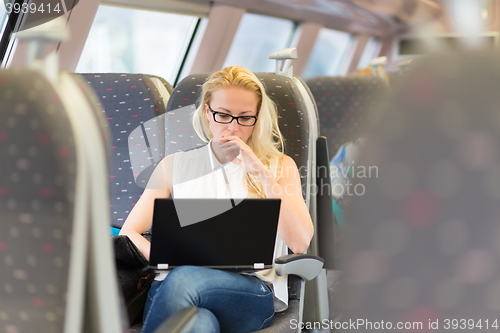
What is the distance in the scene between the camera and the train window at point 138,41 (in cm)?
418

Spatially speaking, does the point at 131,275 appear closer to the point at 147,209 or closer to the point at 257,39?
the point at 147,209

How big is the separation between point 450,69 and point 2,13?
3.27m

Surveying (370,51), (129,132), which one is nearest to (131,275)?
(129,132)

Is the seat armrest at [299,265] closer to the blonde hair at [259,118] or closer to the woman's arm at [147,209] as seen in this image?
the blonde hair at [259,118]

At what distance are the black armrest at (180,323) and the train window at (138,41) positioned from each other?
3084 millimetres

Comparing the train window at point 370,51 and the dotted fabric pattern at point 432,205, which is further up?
the train window at point 370,51

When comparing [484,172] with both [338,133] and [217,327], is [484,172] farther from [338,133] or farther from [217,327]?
[338,133]

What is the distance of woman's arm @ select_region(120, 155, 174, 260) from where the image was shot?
4.43 ft

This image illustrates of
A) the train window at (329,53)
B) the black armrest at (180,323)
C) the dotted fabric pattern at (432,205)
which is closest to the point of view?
the dotted fabric pattern at (432,205)

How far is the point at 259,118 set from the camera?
4.86 ft

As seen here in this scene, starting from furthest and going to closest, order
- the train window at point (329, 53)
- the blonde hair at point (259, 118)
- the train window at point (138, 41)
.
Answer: the train window at point (329, 53) → the train window at point (138, 41) → the blonde hair at point (259, 118)

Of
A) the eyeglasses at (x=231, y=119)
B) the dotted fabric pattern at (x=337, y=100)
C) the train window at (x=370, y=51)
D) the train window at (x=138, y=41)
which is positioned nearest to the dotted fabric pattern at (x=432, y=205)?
the eyeglasses at (x=231, y=119)

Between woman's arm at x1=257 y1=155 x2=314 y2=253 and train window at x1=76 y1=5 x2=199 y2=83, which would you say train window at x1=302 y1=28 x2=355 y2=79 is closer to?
train window at x1=76 y1=5 x2=199 y2=83

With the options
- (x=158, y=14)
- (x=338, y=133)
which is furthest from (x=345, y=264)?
(x=158, y=14)
